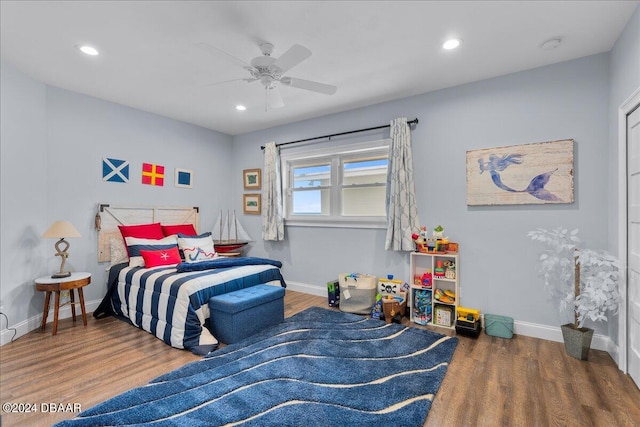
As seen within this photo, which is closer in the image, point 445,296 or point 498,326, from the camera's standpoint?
point 498,326

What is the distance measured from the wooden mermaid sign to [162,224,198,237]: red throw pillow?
12.6ft

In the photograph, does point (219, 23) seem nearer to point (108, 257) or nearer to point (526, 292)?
point (108, 257)

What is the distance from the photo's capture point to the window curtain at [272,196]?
4.61 metres

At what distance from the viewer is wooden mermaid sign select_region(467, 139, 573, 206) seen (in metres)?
2.75

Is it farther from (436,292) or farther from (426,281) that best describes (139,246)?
(436,292)

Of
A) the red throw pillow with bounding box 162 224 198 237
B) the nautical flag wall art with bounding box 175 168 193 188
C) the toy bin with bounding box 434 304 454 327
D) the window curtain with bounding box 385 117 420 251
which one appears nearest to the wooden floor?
the toy bin with bounding box 434 304 454 327

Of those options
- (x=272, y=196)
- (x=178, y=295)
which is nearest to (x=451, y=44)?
(x=272, y=196)

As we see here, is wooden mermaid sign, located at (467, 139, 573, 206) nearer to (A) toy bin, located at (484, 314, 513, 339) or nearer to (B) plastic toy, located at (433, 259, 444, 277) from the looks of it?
(B) plastic toy, located at (433, 259, 444, 277)

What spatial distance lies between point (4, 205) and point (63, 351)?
1495 millimetres

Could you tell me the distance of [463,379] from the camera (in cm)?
216

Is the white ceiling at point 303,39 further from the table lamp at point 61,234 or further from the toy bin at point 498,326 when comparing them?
the toy bin at point 498,326

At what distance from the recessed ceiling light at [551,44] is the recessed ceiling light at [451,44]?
73 centimetres

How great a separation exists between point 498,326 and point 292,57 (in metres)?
3.09

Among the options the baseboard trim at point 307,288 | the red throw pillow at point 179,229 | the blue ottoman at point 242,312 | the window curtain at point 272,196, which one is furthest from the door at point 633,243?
the red throw pillow at point 179,229
